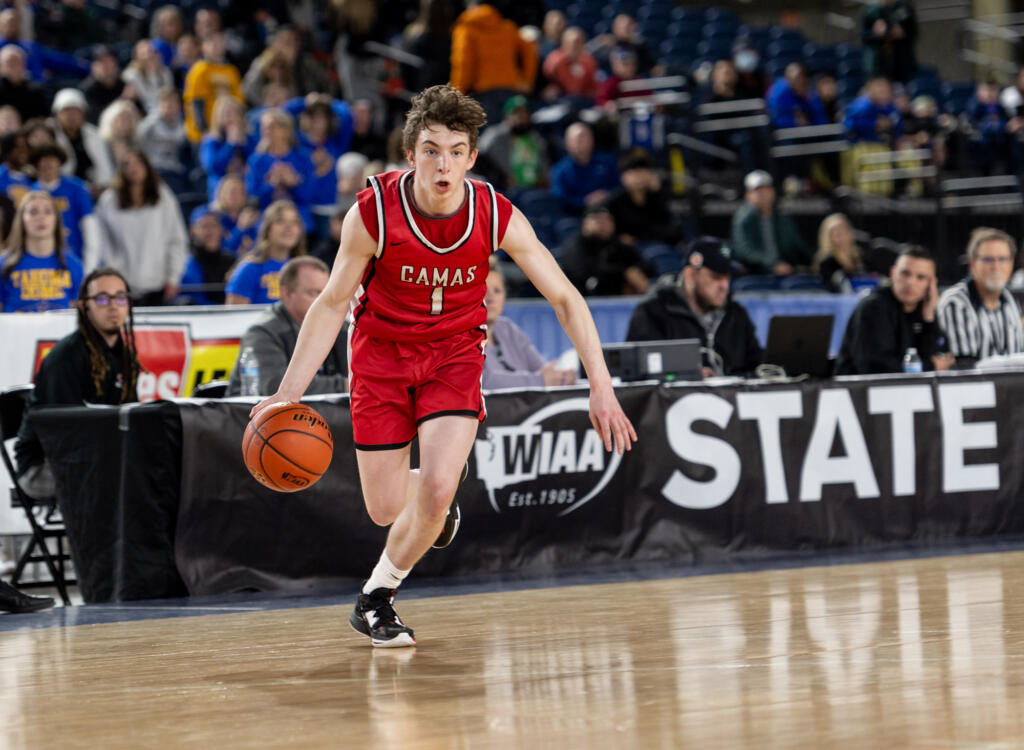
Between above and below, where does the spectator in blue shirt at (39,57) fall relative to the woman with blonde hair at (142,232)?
above

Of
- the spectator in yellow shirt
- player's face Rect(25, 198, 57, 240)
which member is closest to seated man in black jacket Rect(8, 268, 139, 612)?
player's face Rect(25, 198, 57, 240)

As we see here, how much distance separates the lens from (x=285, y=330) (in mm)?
8086

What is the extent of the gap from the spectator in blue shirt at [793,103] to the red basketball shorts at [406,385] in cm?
1320

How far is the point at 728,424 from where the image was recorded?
825 centimetres

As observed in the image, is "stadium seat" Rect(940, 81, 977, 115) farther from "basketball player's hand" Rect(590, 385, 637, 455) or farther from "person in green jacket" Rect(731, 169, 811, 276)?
"basketball player's hand" Rect(590, 385, 637, 455)

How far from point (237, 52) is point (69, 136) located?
Result: 11.5ft

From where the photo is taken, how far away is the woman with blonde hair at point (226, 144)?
43.3 feet

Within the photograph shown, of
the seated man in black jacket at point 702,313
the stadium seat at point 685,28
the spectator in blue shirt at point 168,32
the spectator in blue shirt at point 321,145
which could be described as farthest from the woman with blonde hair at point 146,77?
the stadium seat at point 685,28

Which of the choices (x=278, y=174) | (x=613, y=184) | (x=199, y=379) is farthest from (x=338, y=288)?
(x=613, y=184)

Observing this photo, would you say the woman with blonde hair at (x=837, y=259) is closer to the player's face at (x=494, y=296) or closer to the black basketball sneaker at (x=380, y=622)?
the player's face at (x=494, y=296)

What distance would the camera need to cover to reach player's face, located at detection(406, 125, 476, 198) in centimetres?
522

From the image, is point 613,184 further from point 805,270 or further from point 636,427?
point 636,427

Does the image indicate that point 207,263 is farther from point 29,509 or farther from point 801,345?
point 801,345

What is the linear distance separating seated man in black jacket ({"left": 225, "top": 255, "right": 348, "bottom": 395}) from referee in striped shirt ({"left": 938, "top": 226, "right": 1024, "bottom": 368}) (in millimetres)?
4286
